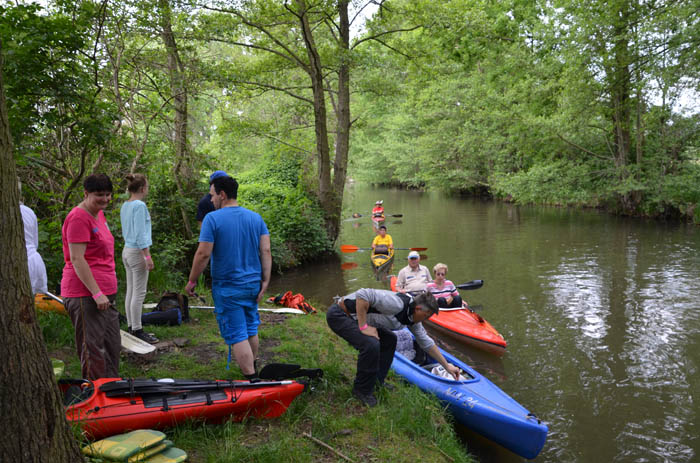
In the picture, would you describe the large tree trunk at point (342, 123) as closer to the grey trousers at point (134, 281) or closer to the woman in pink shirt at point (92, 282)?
the grey trousers at point (134, 281)

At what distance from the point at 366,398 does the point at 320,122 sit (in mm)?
9803

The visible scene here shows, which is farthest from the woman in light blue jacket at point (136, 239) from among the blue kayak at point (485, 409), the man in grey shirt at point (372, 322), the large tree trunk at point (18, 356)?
the blue kayak at point (485, 409)

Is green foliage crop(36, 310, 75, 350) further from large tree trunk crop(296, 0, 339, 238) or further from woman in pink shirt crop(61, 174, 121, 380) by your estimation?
large tree trunk crop(296, 0, 339, 238)

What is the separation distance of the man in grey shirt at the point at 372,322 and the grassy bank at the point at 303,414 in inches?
9.1

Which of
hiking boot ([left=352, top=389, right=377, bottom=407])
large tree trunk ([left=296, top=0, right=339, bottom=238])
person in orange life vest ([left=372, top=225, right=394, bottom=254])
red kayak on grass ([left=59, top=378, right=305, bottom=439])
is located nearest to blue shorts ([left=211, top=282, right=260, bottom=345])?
red kayak on grass ([left=59, top=378, right=305, bottom=439])

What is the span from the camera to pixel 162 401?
120 inches

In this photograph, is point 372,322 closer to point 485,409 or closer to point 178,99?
point 485,409

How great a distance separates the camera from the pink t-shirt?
318 cm

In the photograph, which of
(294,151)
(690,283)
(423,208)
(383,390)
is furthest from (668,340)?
(423,208)

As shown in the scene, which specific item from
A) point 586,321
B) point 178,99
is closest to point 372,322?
point 586,321

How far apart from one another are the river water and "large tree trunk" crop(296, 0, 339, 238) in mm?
1716

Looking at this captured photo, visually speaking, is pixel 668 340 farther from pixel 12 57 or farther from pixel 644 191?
pixel 644 191

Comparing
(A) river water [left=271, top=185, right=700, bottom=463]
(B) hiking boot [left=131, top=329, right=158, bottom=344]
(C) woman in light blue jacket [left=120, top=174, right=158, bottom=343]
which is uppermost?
(C) woman in light blue jacket [left=120, top=174, right=158, bottom=343]

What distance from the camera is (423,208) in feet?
95.8
